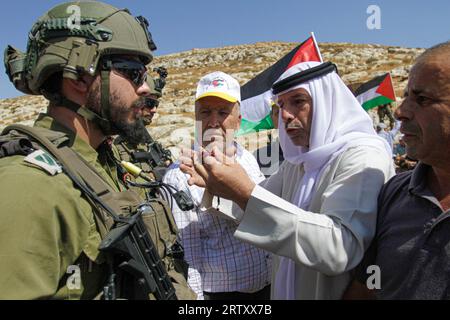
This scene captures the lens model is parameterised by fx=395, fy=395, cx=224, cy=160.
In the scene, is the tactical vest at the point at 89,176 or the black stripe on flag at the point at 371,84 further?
→ the black stripe on flag at the point at 371,84

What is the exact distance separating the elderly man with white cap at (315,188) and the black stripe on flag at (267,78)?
473 centimetres

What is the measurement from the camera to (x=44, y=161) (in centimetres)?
178

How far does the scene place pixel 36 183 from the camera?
1.69 meters

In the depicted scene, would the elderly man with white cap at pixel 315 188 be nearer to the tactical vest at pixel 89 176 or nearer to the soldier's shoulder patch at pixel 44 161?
the tactical vest at pixel 89 176

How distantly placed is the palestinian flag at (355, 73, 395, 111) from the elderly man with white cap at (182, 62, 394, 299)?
368 inches

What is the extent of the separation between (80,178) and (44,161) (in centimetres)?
19

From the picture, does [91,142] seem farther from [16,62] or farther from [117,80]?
[16,62]

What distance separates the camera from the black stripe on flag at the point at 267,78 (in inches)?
299

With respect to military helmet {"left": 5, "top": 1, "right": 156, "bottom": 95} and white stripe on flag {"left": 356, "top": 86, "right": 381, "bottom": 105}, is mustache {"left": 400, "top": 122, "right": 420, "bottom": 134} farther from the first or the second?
white stripe on flag {"left": 356, "top": 86, "right": 381, "bottom": 105}

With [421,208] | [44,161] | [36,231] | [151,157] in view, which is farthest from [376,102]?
[36,231]

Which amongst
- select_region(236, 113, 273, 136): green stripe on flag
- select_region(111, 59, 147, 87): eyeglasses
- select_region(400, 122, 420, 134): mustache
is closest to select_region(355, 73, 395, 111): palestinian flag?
select_region(236, 113, 273, 136): green stripe on flag

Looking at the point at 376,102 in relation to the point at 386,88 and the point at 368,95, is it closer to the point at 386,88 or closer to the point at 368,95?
the point at 368,95

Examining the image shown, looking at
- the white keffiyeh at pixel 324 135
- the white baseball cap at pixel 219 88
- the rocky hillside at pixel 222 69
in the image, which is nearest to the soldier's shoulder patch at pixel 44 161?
the white keffiyeh at pixel 324 135
